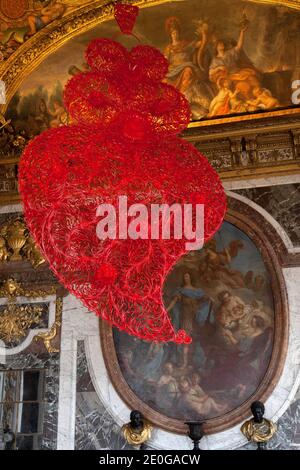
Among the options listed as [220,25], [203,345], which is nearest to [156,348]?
[203,345]

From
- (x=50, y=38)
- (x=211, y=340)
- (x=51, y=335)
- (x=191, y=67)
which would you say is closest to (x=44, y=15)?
(x=50, y=38)

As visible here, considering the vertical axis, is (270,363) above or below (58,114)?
below

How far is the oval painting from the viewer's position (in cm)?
1000

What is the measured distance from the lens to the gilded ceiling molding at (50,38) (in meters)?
11.2

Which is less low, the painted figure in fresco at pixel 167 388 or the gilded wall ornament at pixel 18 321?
the gilded wall ornament at pixel 18 321

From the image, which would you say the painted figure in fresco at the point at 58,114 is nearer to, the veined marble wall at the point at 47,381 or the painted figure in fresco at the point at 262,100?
the painted figure in fresco at the point at 262,100

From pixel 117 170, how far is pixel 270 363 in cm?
445

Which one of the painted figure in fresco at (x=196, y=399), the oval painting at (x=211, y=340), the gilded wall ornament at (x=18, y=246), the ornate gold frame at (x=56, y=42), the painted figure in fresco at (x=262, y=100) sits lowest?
the painted figure in fresco at (x=196, y=399)

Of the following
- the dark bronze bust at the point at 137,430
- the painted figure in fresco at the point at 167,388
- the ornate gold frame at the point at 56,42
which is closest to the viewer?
the dark bronze bust at the point at 137,430

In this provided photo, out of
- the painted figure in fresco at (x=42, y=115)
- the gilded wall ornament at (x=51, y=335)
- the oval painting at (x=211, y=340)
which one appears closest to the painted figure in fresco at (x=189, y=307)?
the oval painting at (x=211, y=340)

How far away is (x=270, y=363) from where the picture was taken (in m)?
9.90

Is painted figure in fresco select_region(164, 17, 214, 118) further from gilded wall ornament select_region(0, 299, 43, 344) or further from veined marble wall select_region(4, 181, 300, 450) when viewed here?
gilded wall ornament select_region(0, 299, 43, 344)

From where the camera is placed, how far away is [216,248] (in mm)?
A: 10828

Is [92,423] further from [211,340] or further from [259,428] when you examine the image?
[259,428]
